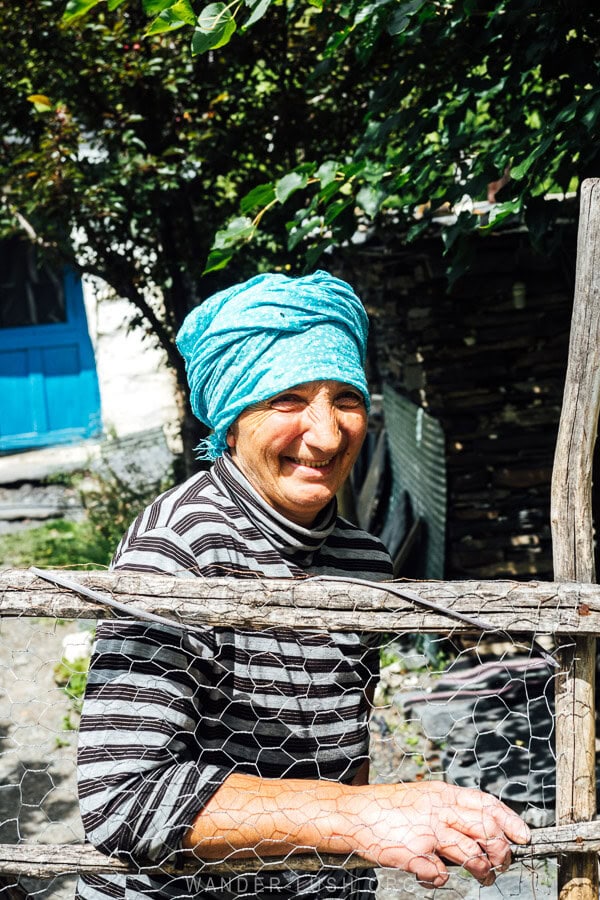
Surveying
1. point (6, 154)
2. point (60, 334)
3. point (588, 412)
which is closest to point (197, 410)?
point (588, 412)

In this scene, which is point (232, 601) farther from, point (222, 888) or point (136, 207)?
point (136, 207)

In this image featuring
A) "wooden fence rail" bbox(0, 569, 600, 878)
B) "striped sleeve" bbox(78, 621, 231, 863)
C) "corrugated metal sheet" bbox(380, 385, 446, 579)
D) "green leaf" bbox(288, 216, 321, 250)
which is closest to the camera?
"striped sleeve" bbox(78, 621, 231, 863)

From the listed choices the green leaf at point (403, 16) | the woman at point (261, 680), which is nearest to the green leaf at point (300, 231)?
the green leaf at point (403, 16)

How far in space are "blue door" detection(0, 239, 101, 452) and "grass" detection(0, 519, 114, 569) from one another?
2261 mm

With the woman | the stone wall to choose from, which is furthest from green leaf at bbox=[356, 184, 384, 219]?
the stone wall

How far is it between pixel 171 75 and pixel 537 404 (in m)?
2.82

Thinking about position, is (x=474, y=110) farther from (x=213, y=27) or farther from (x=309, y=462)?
(x=309, y=462)

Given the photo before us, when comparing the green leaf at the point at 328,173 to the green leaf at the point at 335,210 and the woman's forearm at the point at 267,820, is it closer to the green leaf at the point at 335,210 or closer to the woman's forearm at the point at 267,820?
the green leaf at the point at 335,210

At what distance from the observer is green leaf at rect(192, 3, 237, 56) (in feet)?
7.13

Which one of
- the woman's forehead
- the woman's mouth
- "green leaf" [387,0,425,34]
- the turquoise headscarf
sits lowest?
the woman's mouth

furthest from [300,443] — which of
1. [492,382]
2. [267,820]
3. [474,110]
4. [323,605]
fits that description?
[492,382]

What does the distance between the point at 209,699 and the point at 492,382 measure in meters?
4.13

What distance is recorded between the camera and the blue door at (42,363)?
11.2 m

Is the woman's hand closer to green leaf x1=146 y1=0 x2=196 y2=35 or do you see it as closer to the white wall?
green leaf x1=146 y1=0 x2=196 y2=35
